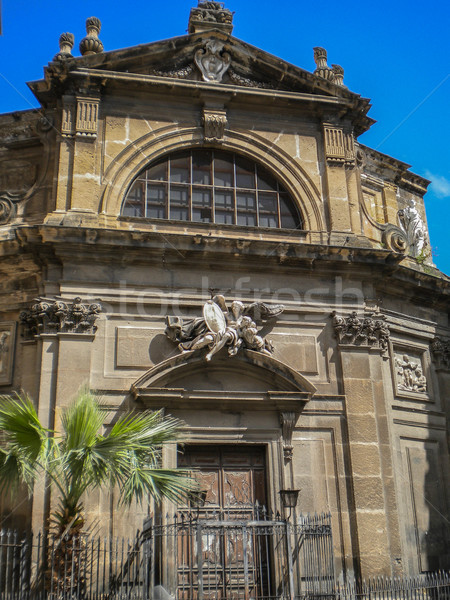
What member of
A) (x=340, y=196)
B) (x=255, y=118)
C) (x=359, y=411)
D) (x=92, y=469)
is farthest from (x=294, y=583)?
(x=255, y=118)

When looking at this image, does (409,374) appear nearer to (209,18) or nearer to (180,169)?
(180,169)

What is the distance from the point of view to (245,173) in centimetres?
1753

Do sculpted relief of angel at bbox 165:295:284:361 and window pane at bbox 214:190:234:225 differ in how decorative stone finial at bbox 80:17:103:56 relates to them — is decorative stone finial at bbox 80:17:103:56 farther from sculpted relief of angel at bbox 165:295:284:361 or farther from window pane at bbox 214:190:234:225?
Result: sculpted relief of angel at bbox 165:295:284:361

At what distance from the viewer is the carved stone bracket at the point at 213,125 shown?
56.5 feet

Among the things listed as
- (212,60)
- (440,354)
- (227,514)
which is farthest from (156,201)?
(440,354)

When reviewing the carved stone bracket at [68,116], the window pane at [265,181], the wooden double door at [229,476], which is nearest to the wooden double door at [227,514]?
the wooden double door at [229,476]

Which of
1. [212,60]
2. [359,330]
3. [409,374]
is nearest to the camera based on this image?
[359,330]

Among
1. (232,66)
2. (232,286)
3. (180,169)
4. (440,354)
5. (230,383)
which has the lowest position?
→ (230,383)

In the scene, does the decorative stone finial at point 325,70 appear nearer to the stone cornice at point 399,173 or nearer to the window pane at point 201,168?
the stone cornice at point 399,173

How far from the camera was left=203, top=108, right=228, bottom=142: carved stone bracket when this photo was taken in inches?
Result: 679

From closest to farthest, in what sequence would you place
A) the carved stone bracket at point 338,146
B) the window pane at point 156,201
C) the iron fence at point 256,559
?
the iron fence at point 256,559
the window pane at point 156,201
the carved stone bracket at point 338,146

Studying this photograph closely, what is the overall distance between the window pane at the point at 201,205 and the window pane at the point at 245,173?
0.79 m

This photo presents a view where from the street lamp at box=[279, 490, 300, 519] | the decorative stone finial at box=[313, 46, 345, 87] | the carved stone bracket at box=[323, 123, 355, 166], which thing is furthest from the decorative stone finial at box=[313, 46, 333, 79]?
the street lamp at box=[279, 490, 300, 519]

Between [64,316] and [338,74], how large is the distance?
879 cm
